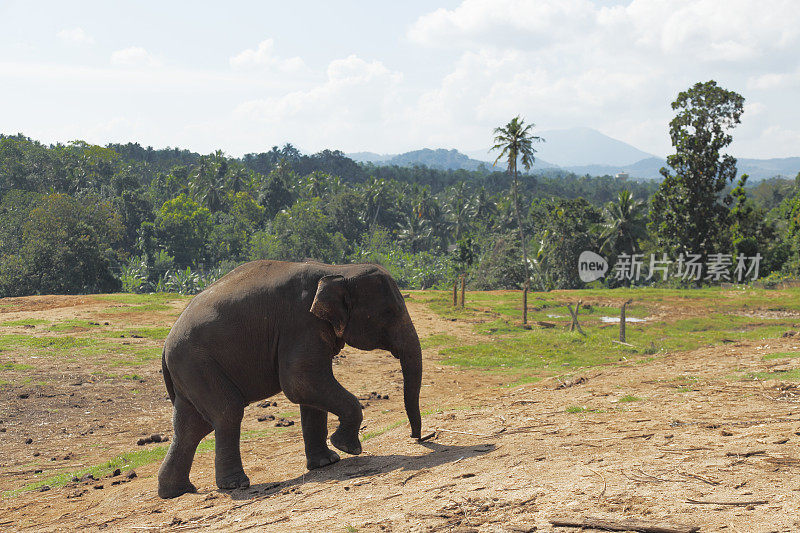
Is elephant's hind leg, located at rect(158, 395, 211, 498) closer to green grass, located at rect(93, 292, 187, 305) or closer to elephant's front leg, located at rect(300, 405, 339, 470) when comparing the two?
elephant's front leg, located at rect(300, 405, 339, 470)

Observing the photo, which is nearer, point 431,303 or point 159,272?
point 431,303

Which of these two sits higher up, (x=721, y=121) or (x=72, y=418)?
(x=721, y=121)

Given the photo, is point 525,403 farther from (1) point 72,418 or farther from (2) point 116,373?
(2) point 116,373

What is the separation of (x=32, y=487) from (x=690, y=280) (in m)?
44.8

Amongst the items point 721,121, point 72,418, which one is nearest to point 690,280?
point 721,121

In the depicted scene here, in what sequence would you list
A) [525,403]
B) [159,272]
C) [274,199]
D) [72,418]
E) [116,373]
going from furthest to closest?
[274,199] < [159,272] < [116,373] < [72,418] < [525,403]

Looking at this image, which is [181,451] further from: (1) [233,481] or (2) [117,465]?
(2) [117,465]

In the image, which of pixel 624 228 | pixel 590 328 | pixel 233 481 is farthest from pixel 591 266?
pixel 233 481

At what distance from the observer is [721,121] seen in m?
44.2

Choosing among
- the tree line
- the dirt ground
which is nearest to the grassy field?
the dirt ground

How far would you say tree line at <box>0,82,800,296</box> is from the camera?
44.3 meters

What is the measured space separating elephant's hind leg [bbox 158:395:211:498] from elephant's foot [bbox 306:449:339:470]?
5.00 feet

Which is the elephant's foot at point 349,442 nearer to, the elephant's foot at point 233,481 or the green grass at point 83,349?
the elephant's foot at point 233,481

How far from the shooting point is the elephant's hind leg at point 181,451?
8523 mm
